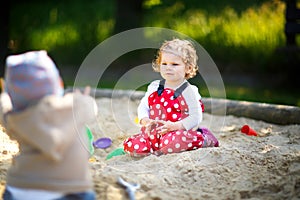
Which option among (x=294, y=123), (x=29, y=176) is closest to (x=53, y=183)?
(x=29, y=176)

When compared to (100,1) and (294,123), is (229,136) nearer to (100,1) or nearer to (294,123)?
(294,123)

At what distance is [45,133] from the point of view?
6.62 feet

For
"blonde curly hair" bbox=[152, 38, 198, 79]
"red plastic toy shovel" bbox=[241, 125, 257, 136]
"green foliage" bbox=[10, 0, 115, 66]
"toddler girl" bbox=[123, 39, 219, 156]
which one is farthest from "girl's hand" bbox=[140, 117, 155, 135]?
"green foliage" bbox=[10, 0, 115, 66]

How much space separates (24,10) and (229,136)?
7958 millimetres

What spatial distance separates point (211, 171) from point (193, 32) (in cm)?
622

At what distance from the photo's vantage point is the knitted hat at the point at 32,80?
2.14 m

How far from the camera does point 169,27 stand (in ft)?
30.4

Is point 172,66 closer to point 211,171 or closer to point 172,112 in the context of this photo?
point 172,112

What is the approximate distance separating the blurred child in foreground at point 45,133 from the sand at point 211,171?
0.38m

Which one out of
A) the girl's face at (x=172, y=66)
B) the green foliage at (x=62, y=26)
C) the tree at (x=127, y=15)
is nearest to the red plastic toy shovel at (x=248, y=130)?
the girl's face at (x=172, y=66)

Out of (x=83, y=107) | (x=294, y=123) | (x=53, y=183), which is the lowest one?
(x=294, y=123)

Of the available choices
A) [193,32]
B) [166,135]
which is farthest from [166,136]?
[193,32]

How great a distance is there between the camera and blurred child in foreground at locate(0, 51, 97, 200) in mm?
2043

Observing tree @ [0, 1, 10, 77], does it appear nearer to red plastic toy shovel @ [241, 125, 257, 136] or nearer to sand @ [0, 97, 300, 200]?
sand @ [0, 97, 300, 200]
